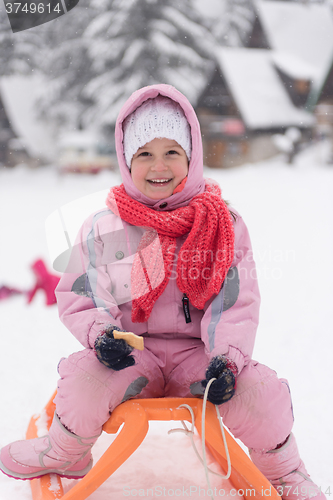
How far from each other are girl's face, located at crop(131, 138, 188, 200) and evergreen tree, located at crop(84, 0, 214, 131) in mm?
3563

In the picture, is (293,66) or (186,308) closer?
(186,308)

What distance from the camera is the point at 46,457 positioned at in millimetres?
925

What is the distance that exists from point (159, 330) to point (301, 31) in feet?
15.4

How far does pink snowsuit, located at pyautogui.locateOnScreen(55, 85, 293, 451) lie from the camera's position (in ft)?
2.71

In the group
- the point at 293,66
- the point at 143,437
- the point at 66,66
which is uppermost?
the point at 66,66

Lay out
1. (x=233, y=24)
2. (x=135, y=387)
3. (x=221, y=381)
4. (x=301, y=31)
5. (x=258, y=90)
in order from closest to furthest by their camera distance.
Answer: (x=221, y=381), (x=135, y=387), (x=233, y=24), (x=301, y=31), (x=258, y=90)

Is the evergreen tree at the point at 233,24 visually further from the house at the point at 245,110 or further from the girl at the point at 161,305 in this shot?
the girl at the point at 161,305

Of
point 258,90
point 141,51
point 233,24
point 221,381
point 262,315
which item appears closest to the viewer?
point 221,381

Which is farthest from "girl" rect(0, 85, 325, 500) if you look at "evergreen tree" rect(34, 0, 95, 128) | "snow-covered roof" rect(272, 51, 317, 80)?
"snow-covered roof" rect(272, 51, 317, 80)

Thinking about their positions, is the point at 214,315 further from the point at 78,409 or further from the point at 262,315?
the point at 262,315

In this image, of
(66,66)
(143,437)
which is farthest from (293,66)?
(143,437)

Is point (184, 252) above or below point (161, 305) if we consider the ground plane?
above

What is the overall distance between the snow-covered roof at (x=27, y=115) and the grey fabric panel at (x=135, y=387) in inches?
153

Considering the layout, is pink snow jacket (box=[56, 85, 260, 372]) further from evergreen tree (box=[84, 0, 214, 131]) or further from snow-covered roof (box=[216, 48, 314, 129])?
snow-covered roof (box=[216, 48, 314, 129])
